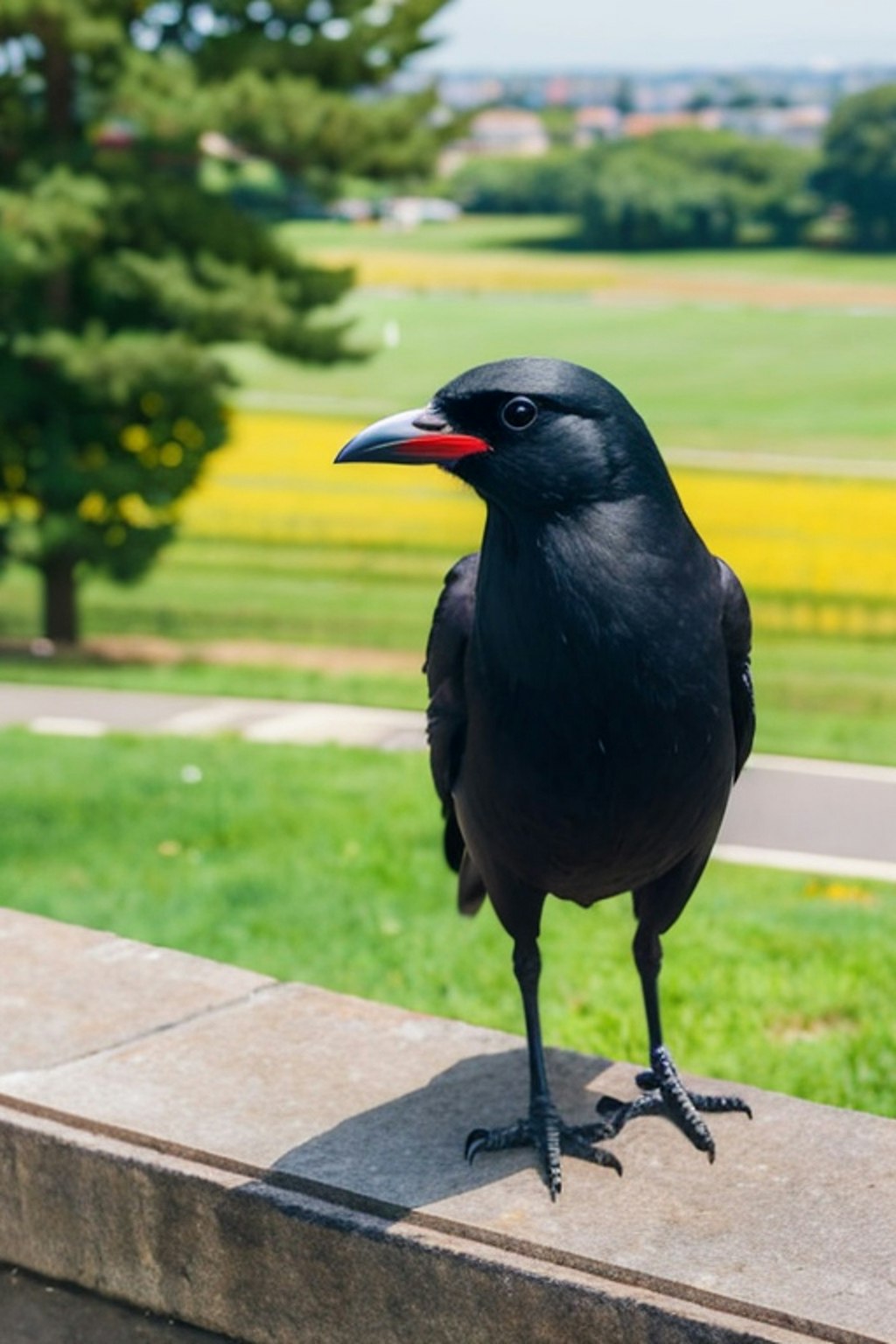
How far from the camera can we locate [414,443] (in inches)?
123

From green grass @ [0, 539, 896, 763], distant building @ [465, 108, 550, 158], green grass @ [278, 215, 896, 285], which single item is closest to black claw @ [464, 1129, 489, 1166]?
green grass @ [0, 539, 896, 763]

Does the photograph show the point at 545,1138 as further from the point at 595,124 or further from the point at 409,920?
the point at 595,124

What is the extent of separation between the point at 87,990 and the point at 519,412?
195 cm

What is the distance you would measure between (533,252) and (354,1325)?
3003cm

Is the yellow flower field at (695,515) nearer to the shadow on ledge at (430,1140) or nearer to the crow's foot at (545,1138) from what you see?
the shadow on ledge at (430,1140)

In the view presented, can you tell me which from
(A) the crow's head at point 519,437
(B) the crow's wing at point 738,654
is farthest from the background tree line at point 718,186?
(A) the crow's head at point 519,437

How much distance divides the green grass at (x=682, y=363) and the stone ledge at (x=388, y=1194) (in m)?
21.4

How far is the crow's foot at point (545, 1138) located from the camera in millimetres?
3572

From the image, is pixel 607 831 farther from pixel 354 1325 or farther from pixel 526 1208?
pixel 354 1325

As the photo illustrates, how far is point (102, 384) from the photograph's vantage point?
57.3 feet

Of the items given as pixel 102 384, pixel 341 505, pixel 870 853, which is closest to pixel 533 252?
pixel 341 505

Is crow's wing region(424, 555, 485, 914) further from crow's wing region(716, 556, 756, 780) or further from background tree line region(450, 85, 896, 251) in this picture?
background tree line region(450, 85, 896, 251)

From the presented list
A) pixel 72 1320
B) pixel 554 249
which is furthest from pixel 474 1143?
pixel 554 249

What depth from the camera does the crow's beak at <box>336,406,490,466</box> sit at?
122 inches
